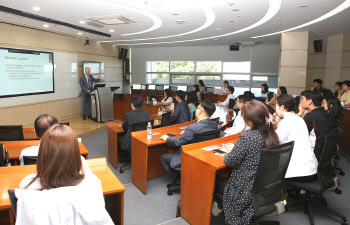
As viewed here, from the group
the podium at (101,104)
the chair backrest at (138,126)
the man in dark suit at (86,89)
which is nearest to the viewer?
the chair backrest at (138,126)

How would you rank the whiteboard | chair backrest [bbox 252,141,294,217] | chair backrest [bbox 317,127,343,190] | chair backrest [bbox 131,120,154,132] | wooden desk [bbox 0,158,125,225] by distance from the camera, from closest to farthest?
wooden desk [bbox 0,158,125,225] → chair backrest [bbox 252,141,294,217] → chair backrest [bbox 317,127,343,190] → chair backrest [bbox 131,120,154,132] → the whiteboard

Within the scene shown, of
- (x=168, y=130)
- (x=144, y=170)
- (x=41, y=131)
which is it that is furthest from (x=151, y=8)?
(x=41, y=131)

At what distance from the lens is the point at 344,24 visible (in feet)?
24.5

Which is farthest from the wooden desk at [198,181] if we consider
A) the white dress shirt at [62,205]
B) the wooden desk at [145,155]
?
the white dress shirt at [62,205]

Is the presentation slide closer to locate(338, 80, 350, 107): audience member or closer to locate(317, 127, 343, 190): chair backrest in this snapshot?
locate(317, 127, 343, 190): chair backrest

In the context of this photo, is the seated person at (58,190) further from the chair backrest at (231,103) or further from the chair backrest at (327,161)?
the chair backrest at (231,103)

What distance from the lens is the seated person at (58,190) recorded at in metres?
1.36

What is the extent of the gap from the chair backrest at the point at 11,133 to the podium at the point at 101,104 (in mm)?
5280

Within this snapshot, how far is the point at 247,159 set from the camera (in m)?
2.37

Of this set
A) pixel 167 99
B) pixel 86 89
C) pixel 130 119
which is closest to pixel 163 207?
pixel 130 119

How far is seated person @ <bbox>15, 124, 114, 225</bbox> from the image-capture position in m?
1.36

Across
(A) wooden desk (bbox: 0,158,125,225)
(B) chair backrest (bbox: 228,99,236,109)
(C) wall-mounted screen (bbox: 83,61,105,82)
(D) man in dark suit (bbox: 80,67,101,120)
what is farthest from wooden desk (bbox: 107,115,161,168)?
(C) wall-mounted screen (bbox: 83,61,105,82)

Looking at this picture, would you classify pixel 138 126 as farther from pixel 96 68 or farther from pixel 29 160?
pixel 96 68

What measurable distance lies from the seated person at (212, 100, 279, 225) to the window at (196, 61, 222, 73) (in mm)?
10777
